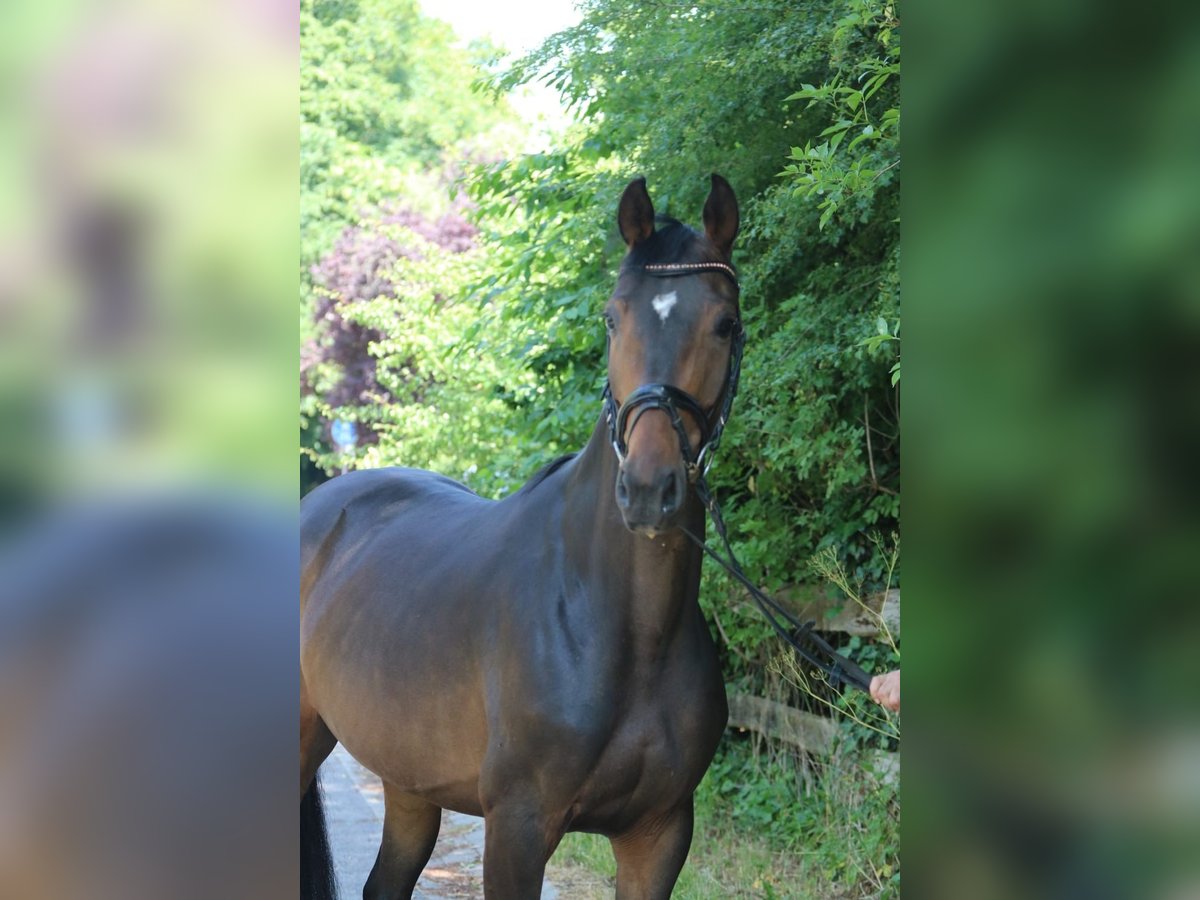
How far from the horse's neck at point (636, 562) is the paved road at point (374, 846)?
2.12 meters

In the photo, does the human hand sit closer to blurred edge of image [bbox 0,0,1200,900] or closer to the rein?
the rein

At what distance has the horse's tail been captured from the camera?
409cm

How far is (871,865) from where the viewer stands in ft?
14.3

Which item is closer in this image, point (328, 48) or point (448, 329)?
point (448, 329)

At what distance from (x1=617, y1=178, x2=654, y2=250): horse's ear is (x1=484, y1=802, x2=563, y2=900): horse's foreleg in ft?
4.67

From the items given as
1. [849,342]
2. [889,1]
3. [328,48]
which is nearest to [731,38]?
[849,342]

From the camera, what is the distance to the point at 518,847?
279 centimetres

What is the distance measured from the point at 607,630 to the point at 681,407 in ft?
1.92

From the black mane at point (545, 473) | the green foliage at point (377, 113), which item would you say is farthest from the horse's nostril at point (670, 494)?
the green foliage at point (377, 113)

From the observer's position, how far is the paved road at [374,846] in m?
5.17
